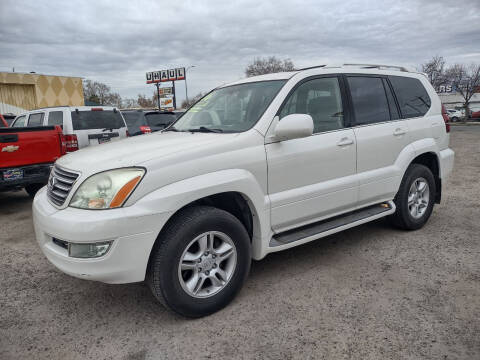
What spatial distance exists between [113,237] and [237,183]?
956mm

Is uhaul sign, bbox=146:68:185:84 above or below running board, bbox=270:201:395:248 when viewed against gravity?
above

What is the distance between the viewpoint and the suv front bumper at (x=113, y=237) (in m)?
2.37

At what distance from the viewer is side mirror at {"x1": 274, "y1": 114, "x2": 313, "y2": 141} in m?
2.93

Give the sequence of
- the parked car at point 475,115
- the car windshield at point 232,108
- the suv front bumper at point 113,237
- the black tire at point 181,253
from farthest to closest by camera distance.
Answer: the parked car at point 475,115 < the car windshield at point 232,108 < the black tire at point 181,253 < the suv front bumper at point 113,237

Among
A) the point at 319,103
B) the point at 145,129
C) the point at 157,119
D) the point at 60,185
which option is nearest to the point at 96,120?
the point at 145,129

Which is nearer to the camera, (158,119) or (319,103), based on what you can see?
(319,103)

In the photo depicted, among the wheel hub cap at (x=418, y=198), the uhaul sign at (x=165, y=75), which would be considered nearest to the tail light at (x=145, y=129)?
A: the wheel hub cap at (x=418, y=198)

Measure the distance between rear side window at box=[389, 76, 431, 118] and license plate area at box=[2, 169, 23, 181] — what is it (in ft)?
18.1

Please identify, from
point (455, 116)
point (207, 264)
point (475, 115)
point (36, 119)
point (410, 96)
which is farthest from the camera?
point (455, 116)

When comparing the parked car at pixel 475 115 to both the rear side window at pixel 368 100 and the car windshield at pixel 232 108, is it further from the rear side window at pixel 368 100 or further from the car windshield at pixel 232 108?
the car windshield at pixel 232 108

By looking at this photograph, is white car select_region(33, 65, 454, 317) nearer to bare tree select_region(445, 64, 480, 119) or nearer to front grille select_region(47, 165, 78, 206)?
front grille select_region(47, 165, 78, 206)

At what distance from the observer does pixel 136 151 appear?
2814mm

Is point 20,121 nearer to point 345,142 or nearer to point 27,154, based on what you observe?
point 27,154

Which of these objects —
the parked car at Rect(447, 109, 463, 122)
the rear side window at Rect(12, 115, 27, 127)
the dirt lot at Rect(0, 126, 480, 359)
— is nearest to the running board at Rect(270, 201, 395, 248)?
the dirt lot at Rect(0, 126, 480, 359)
